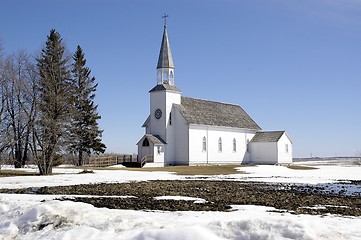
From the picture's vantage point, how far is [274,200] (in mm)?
17516

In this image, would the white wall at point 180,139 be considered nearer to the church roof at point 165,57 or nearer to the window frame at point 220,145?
the church roof at point 165,57

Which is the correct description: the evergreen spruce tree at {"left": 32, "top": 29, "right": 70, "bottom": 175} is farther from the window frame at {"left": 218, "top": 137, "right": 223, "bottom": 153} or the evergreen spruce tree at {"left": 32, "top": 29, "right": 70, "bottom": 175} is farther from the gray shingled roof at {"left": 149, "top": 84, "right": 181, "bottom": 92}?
the window frame at {"left": 218, "top": 137, "right": 223, "bottom": 153}

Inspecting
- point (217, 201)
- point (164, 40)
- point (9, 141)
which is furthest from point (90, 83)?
point (217, 201)

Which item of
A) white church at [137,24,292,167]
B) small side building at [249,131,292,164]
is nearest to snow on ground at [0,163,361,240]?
white church at [137,24,292,167]

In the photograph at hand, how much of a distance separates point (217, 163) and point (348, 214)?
4907 cm

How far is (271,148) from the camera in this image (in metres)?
69.3

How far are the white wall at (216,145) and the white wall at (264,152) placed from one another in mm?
1749

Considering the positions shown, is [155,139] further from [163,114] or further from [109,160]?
[109,160]

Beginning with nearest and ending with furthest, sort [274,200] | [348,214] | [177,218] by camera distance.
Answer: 1. [177,218]
2. [348,214]
3. [274,200]

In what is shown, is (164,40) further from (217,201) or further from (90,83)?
(217,201)

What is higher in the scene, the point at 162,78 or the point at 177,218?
the point at 162,78

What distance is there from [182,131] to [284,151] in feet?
64.7

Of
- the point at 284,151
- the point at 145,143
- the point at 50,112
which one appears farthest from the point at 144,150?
the point at 284,151

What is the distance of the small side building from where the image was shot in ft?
225
